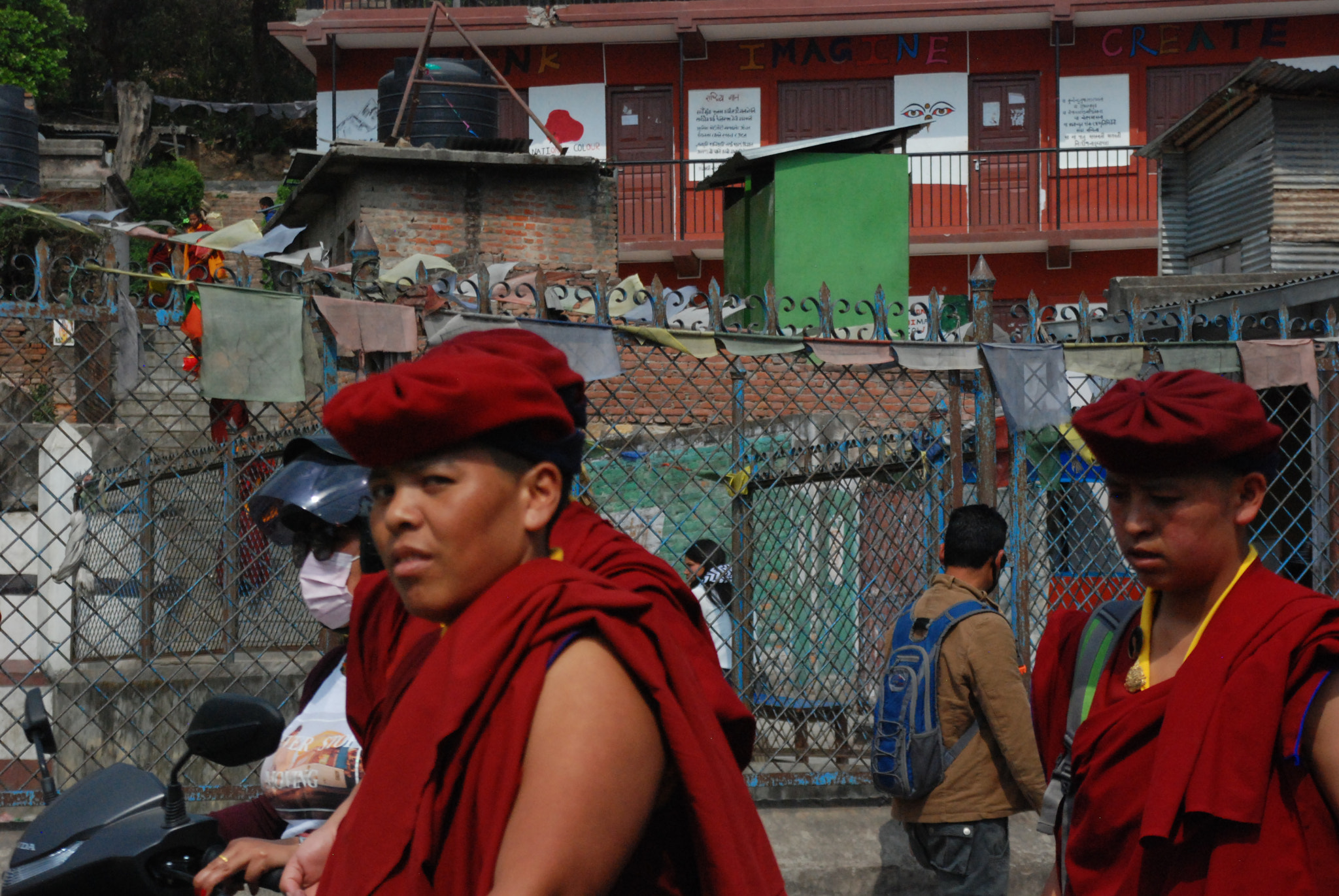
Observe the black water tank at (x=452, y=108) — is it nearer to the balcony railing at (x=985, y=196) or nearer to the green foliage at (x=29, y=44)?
the balcony railing at (x=985, y=196)

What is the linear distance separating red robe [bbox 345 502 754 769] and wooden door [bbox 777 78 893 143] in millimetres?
19521

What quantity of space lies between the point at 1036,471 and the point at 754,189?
9.44 meters

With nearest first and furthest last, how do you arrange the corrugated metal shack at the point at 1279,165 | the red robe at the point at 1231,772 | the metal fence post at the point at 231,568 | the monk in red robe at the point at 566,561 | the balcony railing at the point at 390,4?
the monk in red robe at the point at 566,561, the red robe at the point at 1231,772, the metal fence post at the point at 231,568, the corrugated metal shack at the point at 1279,165, the balcony railing at the point at 390,4

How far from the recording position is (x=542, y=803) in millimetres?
1461

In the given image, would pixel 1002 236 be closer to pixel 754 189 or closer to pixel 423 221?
pixel 754 189

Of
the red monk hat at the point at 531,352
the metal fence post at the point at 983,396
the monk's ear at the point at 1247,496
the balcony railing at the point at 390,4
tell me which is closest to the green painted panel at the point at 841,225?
the metal fence post at the point at 983,396

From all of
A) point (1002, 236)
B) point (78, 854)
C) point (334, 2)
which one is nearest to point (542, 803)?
point (78, 854)

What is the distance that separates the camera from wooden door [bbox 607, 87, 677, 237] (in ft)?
67.3

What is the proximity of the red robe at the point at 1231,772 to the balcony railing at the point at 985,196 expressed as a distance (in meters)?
18.1

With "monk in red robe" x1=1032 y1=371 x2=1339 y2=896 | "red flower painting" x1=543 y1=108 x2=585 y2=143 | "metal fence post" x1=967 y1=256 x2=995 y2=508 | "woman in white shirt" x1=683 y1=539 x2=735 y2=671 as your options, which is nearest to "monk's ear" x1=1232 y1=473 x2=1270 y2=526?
"monk in red robe" x1=1032 y1=371 x2=1339 y2=896

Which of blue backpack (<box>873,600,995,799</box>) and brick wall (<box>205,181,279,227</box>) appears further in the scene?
brick wall (<box>205,181,279,227</box>)

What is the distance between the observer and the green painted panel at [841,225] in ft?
44.7

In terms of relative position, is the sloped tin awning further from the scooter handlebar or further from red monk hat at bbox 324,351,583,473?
red monk hat at bbox 324,351,583,473

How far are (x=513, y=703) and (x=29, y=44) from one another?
26796 mm
